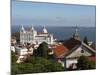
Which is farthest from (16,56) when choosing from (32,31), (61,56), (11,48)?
(61,56)

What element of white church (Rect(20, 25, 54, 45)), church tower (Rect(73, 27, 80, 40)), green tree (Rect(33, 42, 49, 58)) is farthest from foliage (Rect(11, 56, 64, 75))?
church tower (Rect(73, 27, 80, 40))

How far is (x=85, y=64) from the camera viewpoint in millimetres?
2574

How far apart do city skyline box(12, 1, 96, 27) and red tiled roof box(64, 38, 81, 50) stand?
180 millimetres

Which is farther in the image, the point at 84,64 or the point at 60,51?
the point at 84,64

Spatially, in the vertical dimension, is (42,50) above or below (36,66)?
above

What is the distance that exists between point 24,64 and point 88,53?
756 mm

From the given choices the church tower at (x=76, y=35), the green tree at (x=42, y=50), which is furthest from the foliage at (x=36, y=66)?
the church tower at (x=76, y=35)

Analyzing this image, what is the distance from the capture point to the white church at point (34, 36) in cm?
233

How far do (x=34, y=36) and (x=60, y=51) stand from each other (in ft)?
1.10

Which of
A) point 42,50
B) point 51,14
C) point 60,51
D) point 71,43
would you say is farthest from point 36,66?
point 51,14

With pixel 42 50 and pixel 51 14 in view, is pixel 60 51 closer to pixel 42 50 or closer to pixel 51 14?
pixel 42 50

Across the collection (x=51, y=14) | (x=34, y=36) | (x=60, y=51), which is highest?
(x=51, y=14)

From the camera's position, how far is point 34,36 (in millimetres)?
2373
